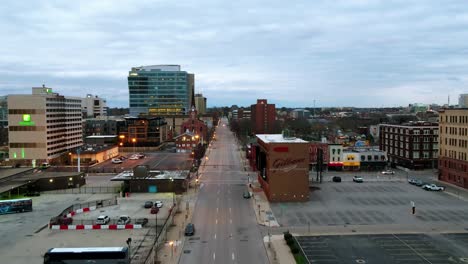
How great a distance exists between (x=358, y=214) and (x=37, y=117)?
7093 centimetres

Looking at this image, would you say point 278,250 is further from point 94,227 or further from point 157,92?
point 157,92

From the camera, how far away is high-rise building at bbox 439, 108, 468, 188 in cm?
6178

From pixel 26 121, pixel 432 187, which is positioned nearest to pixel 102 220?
pixel 432 187

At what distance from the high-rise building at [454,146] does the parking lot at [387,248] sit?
1125 inches

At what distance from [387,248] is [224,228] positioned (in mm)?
14862

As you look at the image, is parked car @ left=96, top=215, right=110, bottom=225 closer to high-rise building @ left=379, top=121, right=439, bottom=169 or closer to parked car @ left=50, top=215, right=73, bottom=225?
parked car @ left=50, top=215, right=73, bottom=225

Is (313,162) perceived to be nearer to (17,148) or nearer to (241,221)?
(241,221)

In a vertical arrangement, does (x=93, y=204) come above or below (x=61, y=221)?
below

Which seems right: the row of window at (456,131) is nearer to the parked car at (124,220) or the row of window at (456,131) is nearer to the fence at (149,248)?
the fence at (149,248)

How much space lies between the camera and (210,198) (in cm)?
5462

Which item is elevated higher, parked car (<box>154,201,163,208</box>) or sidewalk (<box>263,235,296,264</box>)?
parked car (<box>154,201,163,208</box>)

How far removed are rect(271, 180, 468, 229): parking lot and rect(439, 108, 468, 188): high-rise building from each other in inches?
289

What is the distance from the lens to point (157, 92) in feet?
644

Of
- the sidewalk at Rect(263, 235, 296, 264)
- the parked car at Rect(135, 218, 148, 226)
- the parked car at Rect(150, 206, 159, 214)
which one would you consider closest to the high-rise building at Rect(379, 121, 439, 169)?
the sidewalk at Rect(263, 235, 296, 264)
